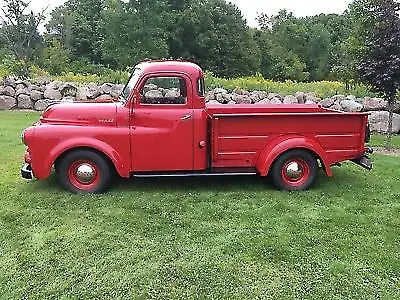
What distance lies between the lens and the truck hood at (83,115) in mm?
5664

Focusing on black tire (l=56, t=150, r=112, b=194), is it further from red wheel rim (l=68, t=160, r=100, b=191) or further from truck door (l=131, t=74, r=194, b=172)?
truck door (l=131, t=74, r=194, b=172)

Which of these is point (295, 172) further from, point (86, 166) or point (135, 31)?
point (135, 31)

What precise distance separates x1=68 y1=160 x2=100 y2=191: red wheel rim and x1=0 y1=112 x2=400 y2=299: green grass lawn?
0.19 m

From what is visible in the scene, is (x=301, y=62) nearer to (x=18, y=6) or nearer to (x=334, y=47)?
(x=334, y=47)

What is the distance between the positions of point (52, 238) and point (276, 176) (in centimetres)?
278

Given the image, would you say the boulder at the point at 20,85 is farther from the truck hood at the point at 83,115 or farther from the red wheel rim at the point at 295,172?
the red wheel rim at the point at 295,172

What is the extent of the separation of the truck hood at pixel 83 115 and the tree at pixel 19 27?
12954mm

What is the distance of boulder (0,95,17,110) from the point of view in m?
14.1

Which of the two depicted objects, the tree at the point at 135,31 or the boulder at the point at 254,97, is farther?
the tree at the point at 135,31

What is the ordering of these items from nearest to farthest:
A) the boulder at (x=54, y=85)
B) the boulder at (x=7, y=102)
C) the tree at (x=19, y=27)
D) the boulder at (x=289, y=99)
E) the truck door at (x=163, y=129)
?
the truck door at (x=163, y=129), the boulder at (x=289, y=99), the boulder at (x=7, y=102), the boulder at (x=54, y=85), the tree at (x=19, y=27)

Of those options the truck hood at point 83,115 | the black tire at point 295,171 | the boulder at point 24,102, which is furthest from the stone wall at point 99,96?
the truck hood at point 83,115

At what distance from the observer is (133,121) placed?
5.65 meters

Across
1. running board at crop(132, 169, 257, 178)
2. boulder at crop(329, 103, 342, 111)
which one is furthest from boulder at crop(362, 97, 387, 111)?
running board at crop(132, 169, 257, 178)

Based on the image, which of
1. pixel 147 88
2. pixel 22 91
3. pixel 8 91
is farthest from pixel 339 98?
pixel 8 91
